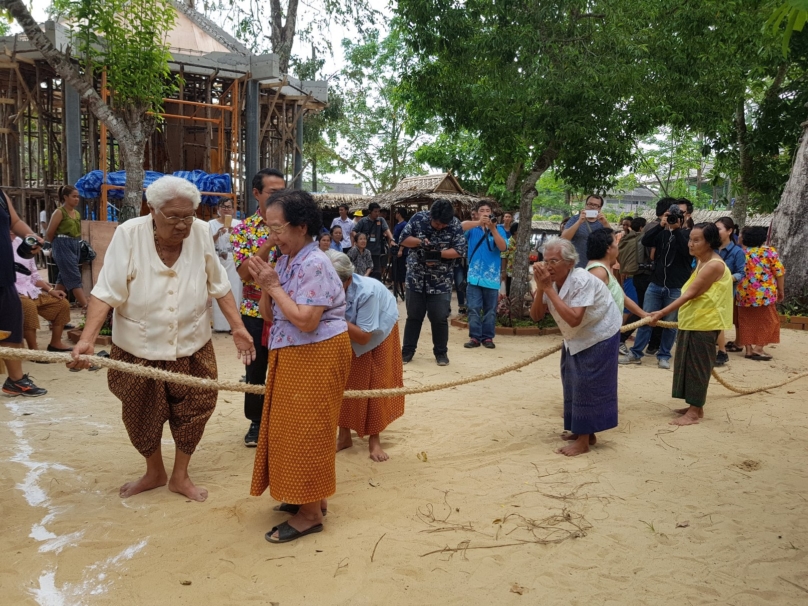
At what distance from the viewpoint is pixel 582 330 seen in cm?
450

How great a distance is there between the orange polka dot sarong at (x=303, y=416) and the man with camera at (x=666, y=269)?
5.37 metres

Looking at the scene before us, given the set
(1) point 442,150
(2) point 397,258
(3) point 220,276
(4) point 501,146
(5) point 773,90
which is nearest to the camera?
(3) point 220,276

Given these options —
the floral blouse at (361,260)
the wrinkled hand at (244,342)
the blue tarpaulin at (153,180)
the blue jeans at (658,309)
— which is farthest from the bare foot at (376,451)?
the blue tarpaulin at (153,180)

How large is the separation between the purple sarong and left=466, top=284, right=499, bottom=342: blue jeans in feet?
12.2

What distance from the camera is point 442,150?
1962 centimetres

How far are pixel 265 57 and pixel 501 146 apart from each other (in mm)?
6095

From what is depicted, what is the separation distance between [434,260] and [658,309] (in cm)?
266

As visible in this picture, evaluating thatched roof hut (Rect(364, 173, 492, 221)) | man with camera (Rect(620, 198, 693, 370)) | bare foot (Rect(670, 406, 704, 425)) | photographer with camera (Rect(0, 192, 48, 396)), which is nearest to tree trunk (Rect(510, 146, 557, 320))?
man with camera (Rect(620, 198, 693, 370))

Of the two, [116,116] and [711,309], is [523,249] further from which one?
[116,116]

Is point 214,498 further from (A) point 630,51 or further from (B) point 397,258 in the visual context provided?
(B) point 397,258

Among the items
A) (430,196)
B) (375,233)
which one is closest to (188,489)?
(375,233)

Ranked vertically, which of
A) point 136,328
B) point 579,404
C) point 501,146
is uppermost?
point 501,146

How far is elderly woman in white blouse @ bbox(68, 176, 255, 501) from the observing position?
3.31 metres

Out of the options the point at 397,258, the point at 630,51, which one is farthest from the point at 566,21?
the point at 397,258
